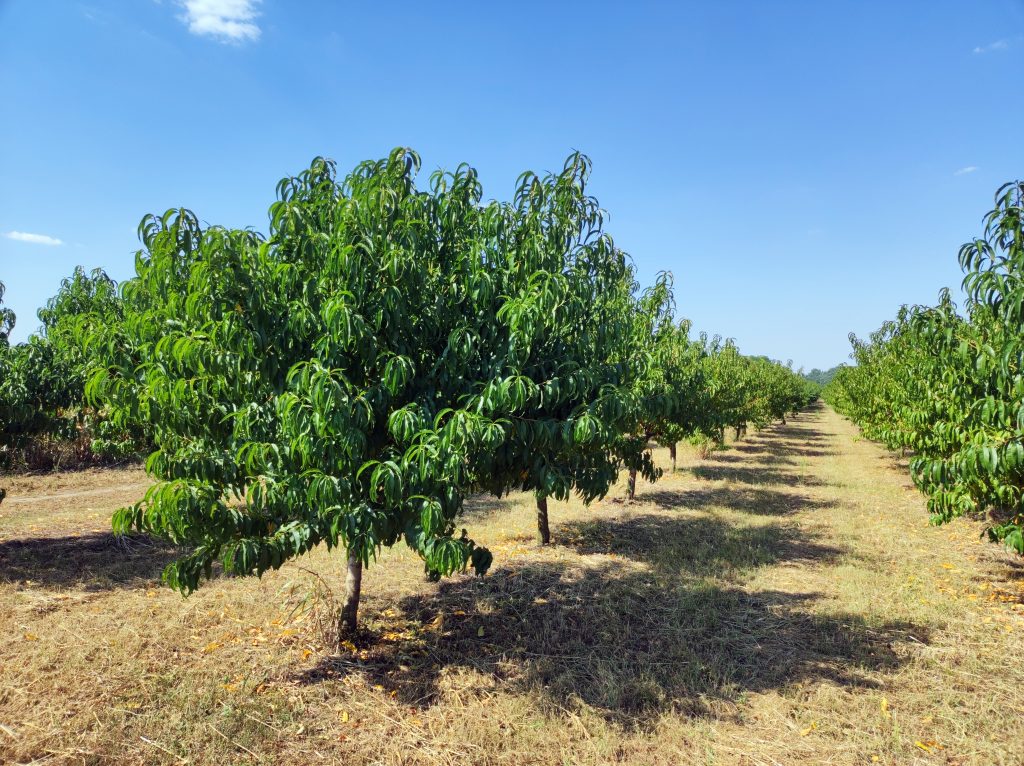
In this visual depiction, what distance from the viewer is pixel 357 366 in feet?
16.2

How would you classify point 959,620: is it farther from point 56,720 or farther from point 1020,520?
point 56,720

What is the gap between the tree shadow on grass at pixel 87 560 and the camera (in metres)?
8.47

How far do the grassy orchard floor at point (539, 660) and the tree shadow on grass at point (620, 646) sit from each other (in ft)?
0.10

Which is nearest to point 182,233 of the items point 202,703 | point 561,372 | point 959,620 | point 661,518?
point 561,372

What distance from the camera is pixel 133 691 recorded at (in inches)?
206

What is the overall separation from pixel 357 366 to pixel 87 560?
789 cm

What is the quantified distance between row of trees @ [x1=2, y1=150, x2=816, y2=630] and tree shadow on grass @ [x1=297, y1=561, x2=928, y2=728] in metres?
1.64

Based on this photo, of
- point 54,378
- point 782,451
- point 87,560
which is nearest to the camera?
point 87,560

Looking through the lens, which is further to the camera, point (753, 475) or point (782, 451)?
point (782, 451)

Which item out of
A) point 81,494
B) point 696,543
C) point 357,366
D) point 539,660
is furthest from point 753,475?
point 81,494

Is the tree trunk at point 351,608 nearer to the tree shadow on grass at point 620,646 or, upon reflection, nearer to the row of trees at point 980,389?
the tree shadow on grass at point 620,646

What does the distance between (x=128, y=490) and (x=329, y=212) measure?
15.6 meters

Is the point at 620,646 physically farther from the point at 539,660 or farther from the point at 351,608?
the point at 351,608

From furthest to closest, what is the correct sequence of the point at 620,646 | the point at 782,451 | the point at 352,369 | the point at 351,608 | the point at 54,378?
1. the point at 782,451
2. the point at 54,378
3. the point at 620,646
4. the point at 351,608
5. the point at 352,369
